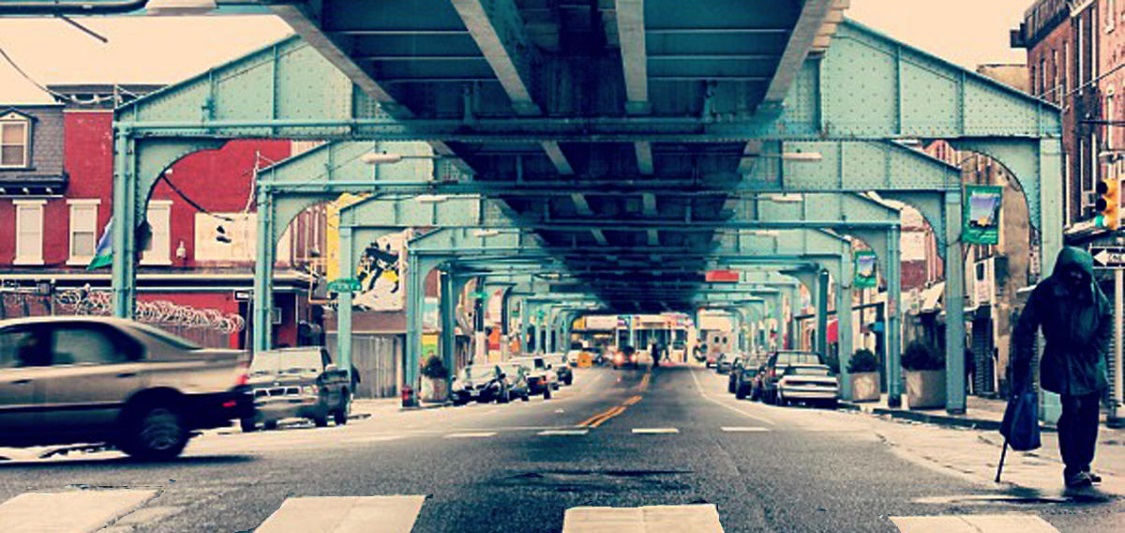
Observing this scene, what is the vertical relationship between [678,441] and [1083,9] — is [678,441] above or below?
below

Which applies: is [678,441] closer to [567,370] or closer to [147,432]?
[147,432]

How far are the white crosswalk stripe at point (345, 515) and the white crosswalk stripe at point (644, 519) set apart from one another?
97cm

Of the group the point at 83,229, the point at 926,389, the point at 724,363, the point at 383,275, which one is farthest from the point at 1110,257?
the point at 724,363

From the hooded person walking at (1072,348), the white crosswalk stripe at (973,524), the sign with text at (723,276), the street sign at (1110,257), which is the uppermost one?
the sign with text at (723,276)

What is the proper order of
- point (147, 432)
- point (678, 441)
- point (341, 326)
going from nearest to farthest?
point (147, 432) < point (678, 441) < point (341, 326)

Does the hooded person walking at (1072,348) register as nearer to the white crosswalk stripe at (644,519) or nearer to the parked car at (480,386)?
the white crosswalk stripe at (644,519)

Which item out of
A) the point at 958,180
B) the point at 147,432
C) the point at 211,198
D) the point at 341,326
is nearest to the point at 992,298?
the point at 958,180

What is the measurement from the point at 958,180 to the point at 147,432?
27.9 metres

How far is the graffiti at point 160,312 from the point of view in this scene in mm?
58000

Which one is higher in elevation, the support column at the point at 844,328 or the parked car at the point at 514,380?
the support column at the point at 844,328

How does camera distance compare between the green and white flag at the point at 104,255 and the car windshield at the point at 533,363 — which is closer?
the green and white flag at the point at 104,255

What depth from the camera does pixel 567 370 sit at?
99.2 metres

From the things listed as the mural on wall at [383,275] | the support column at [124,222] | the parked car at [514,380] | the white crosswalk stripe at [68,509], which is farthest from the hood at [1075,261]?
the mural on wall at [383,275]

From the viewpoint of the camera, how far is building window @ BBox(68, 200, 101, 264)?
59156 mm
